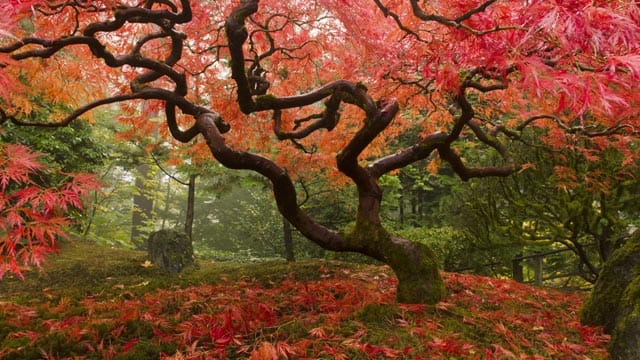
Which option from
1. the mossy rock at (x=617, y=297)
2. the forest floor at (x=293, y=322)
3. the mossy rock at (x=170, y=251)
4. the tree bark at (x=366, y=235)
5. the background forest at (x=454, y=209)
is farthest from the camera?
the mossy rock at (x=170, y=251)

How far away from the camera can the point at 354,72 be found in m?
5.42

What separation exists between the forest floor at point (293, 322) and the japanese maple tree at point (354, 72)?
0.56 meters

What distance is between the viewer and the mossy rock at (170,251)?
670cm

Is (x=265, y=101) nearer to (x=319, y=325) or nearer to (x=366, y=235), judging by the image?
(x=366, y=235)

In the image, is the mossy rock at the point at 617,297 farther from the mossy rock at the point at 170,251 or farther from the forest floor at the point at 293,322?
the mossy rock at the point at 170,251

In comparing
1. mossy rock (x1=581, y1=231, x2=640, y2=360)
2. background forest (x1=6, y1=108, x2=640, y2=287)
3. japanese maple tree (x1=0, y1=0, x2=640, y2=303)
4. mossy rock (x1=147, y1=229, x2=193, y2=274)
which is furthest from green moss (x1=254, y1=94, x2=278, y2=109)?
mossy rock (x1=147, y1=229, x2=193, y2=274)

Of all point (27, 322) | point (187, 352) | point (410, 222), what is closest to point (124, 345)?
point (187, 352)

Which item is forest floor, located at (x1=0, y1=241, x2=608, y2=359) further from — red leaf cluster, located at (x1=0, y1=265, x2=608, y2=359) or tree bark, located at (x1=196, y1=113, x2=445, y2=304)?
tree bark, located at (x1=196, y1=113, x2=445, y2=304)

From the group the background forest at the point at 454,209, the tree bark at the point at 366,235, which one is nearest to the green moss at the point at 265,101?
the tree bark at the point at 366,235

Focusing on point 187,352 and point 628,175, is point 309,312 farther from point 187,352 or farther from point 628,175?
point 628,175

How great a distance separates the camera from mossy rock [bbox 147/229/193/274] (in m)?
6.70

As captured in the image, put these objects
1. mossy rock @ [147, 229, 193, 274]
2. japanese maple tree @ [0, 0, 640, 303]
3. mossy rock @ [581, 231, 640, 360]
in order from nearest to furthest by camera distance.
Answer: japanese maple tree @ [0, 0, 640, 303] < mossy rock @ [581, 231, 640, 360] < mossy rock @ [147, 229, 193, 274]

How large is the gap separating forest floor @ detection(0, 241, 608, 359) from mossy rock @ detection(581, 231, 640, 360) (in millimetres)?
156

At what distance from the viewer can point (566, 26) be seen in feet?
6.70
